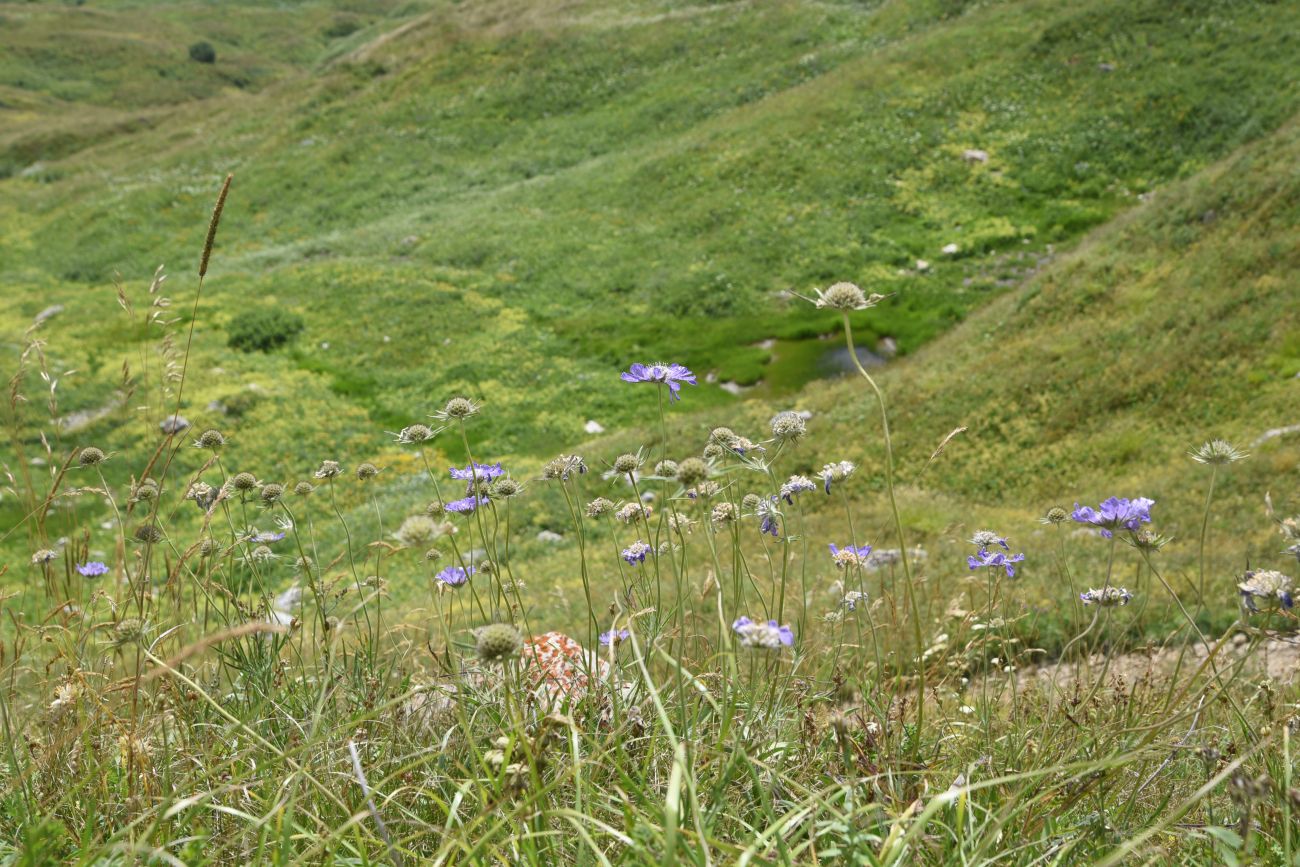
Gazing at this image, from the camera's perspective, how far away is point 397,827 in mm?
2484

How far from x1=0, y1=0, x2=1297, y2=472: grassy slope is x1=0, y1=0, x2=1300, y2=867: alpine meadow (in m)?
0.23

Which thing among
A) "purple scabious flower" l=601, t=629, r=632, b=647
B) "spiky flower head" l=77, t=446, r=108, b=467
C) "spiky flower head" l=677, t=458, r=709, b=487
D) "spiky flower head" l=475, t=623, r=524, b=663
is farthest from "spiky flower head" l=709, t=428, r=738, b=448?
"spiky flower head" l=77, t=446, r=108, b=467

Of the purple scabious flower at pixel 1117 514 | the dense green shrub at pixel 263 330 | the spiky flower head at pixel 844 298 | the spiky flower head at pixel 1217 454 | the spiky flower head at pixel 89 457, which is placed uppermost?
the spiky flower head at pixel 844 298

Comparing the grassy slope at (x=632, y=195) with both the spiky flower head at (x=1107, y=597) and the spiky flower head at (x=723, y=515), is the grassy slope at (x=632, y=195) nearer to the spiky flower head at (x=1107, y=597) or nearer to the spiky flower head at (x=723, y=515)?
the spiky flower head at (x=723, y=515)

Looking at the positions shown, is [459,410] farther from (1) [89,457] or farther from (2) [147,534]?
(1) [89,457]

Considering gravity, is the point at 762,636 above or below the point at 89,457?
above

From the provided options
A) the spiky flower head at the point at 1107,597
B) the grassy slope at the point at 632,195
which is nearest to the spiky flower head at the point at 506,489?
the spiky flower head at the point at 1107,597

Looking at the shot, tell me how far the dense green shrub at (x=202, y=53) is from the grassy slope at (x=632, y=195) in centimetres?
7356

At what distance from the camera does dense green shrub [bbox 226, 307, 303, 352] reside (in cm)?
2653

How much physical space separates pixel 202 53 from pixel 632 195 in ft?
335

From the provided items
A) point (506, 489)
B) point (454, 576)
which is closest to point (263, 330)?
point (506, 489)

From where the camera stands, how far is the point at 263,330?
26.9 meters

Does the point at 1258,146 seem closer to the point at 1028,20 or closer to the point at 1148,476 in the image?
the point at 1148,476

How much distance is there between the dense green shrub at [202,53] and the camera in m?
110
